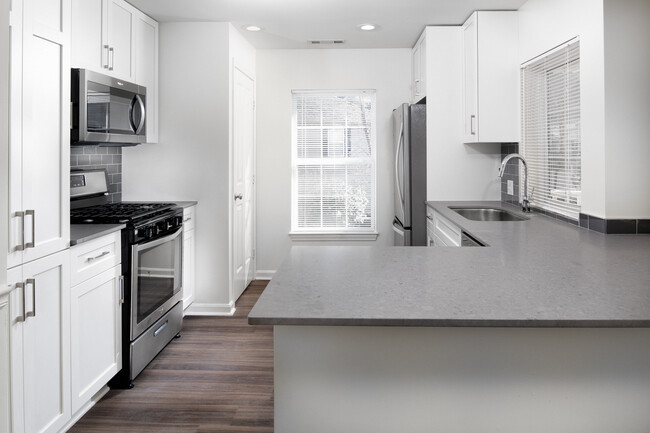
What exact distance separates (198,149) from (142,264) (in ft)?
4.47

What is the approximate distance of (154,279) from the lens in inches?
125

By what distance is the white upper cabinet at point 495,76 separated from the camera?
12.5ft

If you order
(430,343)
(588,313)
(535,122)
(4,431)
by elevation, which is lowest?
(4,431)

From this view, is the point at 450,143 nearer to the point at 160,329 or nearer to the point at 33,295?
the point at 160,329

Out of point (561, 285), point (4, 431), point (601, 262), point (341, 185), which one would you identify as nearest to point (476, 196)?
point (341, 185)

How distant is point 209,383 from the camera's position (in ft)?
9.39

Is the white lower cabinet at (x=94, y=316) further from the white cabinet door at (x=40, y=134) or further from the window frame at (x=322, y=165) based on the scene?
the window frame at (x=322, y=165)

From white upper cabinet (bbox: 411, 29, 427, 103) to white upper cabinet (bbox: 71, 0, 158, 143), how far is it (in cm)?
213

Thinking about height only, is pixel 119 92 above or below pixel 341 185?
above

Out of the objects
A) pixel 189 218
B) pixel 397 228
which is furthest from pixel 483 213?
pixel 189 218

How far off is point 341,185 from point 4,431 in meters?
4.15

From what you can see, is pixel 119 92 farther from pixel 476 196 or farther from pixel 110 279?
pixel 476 196

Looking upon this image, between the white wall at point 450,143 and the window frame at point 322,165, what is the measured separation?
1028mm

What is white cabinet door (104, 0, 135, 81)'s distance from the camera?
10.6 ft
